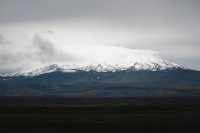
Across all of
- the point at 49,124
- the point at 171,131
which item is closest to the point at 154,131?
the point at 171,131

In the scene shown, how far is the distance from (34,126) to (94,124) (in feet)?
36.4

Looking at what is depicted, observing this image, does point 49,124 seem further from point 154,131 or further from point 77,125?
point 154,131

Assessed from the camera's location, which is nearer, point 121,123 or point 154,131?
point 154,131

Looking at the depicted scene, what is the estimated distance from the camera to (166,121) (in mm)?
91562

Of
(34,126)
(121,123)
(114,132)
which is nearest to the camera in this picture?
(114,132)

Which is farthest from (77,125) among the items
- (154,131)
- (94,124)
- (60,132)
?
(154,131)

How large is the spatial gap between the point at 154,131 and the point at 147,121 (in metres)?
18.2

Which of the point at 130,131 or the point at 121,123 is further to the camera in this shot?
the point at 121,123

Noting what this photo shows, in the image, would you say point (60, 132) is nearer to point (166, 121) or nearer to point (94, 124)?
point (94, 124)

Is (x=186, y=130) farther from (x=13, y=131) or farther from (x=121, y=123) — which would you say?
(x=13, y=131)

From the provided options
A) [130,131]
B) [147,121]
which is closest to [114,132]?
[130,131]

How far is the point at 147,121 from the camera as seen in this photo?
3639 inches

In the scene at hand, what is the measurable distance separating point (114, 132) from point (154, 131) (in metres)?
6.22

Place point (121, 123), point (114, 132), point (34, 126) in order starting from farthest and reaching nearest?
point (121, 123), point (34, 126), point (114, 132)
